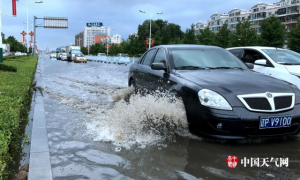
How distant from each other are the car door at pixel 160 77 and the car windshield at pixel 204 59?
0.65ft

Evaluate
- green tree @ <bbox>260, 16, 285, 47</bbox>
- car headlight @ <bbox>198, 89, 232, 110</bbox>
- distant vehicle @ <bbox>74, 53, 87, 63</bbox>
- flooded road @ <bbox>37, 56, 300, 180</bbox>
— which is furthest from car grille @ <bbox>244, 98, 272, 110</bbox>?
distant vehicle @ <bbox>74, 53, 87, 63</bbox>

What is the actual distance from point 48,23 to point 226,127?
4673cm

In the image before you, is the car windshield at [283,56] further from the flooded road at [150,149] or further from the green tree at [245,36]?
the green tree at [245,36]

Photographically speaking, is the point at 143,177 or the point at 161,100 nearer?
the point at 143,177

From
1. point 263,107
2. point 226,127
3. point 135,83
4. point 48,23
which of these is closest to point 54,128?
point 135,83

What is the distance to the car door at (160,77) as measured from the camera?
4.78 m

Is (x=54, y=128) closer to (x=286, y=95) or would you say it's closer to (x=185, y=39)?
(x=286, y=95)

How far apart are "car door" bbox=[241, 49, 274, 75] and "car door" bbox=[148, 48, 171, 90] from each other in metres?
2.53

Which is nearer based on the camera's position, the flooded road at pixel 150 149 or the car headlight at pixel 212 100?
the flooded road at pixel 150 149

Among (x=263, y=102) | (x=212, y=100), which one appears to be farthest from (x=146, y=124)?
(x=263, y=102)

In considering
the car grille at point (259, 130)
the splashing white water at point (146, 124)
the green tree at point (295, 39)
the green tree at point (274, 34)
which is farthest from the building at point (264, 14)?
the car grille at point (259, 130)

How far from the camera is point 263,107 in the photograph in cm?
364

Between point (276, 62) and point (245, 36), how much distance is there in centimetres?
3048

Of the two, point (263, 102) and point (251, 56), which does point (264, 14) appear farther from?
point (263, 102)
